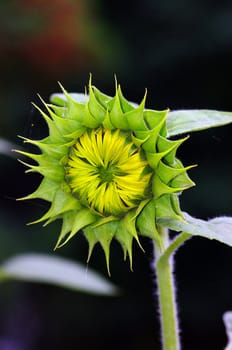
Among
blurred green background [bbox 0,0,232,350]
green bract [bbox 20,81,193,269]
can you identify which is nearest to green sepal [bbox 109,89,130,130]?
green bract [bbox 20,81,193,269]

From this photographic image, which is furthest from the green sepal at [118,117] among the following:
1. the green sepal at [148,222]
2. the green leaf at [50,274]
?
the green leaf at [50,274]

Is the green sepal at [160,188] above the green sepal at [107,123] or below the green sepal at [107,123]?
below

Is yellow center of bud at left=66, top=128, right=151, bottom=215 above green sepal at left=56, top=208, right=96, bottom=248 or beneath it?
above

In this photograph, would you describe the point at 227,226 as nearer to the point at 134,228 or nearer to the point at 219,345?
the point at 134,228

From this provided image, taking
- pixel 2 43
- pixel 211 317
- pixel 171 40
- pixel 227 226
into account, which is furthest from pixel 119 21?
pixel 227 226

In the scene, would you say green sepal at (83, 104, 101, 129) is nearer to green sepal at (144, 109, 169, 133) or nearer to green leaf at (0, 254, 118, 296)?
green sepal at (144, 109, 169, 133)

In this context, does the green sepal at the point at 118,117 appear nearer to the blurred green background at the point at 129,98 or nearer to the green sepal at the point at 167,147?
the green sepal at the point at 167,147
